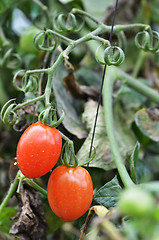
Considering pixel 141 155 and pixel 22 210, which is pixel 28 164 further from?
pixel 141 155

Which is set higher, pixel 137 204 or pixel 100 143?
pixel 137 204

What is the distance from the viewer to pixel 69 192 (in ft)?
1.82

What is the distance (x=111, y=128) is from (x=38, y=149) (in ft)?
1.00

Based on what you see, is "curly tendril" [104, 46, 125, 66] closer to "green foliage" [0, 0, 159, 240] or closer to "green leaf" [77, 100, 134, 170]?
"green foliage" [0, 0, 159, 240]

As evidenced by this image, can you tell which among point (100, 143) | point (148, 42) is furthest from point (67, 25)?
point (100, 143)

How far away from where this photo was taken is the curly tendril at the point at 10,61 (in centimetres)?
97

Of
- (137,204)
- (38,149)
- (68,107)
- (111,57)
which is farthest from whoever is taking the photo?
(68,107)

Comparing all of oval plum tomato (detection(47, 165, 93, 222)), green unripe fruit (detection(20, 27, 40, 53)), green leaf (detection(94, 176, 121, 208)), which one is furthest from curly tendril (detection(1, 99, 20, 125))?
green unripe fruit (detection(20, 27, 40, 53))

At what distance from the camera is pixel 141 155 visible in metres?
0.98

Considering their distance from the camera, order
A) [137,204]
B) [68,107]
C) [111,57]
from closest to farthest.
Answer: [137,204]
[111,57]
[68,107]

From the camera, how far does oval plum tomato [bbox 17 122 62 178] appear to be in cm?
53

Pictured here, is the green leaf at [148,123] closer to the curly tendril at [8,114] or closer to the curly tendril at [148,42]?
the curly tendril at [148,42]

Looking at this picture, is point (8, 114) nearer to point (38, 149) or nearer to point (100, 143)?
point (38, 149)

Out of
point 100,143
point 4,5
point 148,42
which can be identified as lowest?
point 100,143
